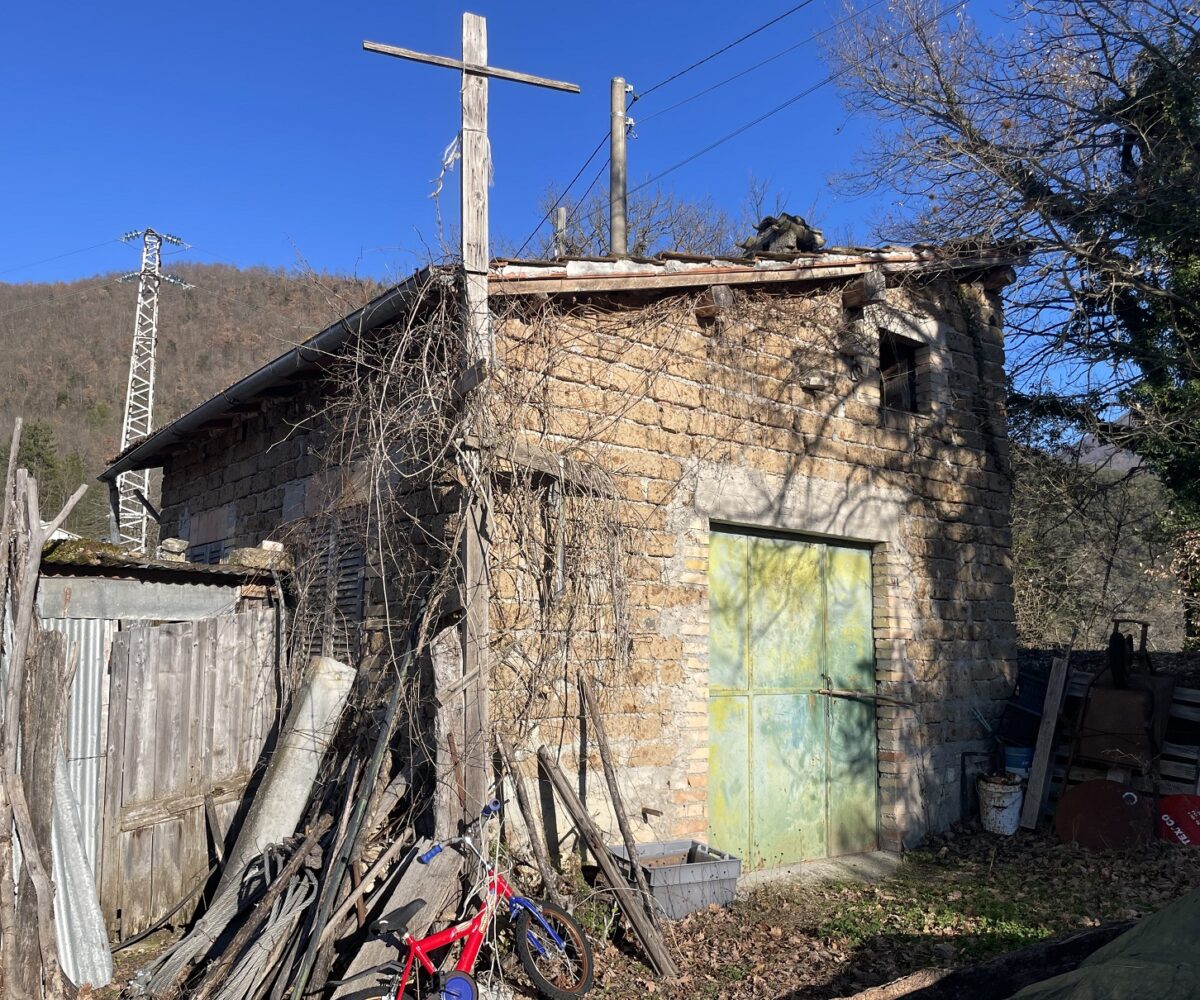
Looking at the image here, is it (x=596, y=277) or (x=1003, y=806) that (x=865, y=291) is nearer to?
(x=596, y=277)

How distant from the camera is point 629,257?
5992 mm

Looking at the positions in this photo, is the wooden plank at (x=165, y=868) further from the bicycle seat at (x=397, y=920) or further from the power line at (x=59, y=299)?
the power line at (x=59, y=299)

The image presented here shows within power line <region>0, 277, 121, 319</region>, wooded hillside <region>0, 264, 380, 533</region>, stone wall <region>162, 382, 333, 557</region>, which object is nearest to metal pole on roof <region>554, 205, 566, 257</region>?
stone wall <region>162, 382, 333, 557</region>

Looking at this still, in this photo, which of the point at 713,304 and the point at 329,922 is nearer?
the point at 329,922

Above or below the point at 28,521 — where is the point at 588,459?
above

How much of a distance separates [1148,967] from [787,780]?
14.8ft

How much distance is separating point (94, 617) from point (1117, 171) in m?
10.1

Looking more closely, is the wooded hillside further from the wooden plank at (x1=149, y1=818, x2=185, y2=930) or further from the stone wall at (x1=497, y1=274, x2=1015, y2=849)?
the stone wall at (x1=497, y1=274, x2=1015, y2=849)

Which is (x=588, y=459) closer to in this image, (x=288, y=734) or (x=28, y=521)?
(x=288, y=734)

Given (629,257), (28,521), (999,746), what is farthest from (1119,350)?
(28,521)

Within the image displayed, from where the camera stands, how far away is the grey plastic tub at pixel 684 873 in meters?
5.20

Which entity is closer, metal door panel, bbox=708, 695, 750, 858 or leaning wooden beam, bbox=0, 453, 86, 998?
leaning wooden beam, bbox=0, 453, 86, 998

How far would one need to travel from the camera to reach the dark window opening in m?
8.19

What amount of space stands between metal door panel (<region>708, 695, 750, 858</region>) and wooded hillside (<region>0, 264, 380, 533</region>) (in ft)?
86.9
